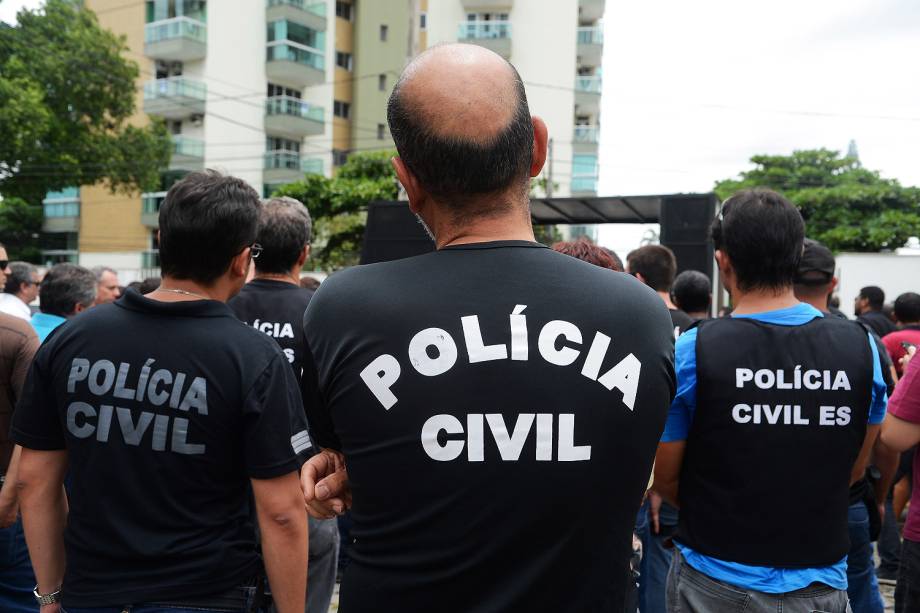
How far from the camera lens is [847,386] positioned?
228cm

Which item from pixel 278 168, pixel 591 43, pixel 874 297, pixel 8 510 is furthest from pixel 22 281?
pixel 591 43

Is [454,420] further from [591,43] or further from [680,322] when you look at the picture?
[591,43]

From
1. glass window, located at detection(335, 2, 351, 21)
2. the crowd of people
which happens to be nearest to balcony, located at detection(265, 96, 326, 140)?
glass window, located at detection(335, 2, 351, 21)

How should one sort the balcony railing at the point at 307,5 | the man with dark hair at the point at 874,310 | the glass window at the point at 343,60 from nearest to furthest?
the man with dark hair at the point at 874,310 → the balcony railing at the point at 307,5 → the glass window at the point at 343,60

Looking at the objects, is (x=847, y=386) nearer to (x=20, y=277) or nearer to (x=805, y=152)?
(x=20, y=277)

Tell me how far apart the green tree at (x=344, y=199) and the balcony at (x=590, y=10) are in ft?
58.6

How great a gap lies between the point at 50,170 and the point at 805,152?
45.1m

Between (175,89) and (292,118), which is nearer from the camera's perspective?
(175,89)

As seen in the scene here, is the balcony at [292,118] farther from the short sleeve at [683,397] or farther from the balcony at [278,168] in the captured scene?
the short sleeve at [683,397]

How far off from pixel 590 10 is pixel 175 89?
1995 centimetres

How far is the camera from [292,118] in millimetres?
33031

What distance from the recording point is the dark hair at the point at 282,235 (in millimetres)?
3656

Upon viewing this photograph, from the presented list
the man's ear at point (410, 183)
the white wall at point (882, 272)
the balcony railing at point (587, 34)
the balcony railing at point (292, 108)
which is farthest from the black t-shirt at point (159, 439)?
the balcony railing at point (587, 34)

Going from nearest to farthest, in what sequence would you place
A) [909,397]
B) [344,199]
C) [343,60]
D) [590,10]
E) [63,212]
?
[909,397] < [344,199] < [63,212] < [590,10] < [343,60]
